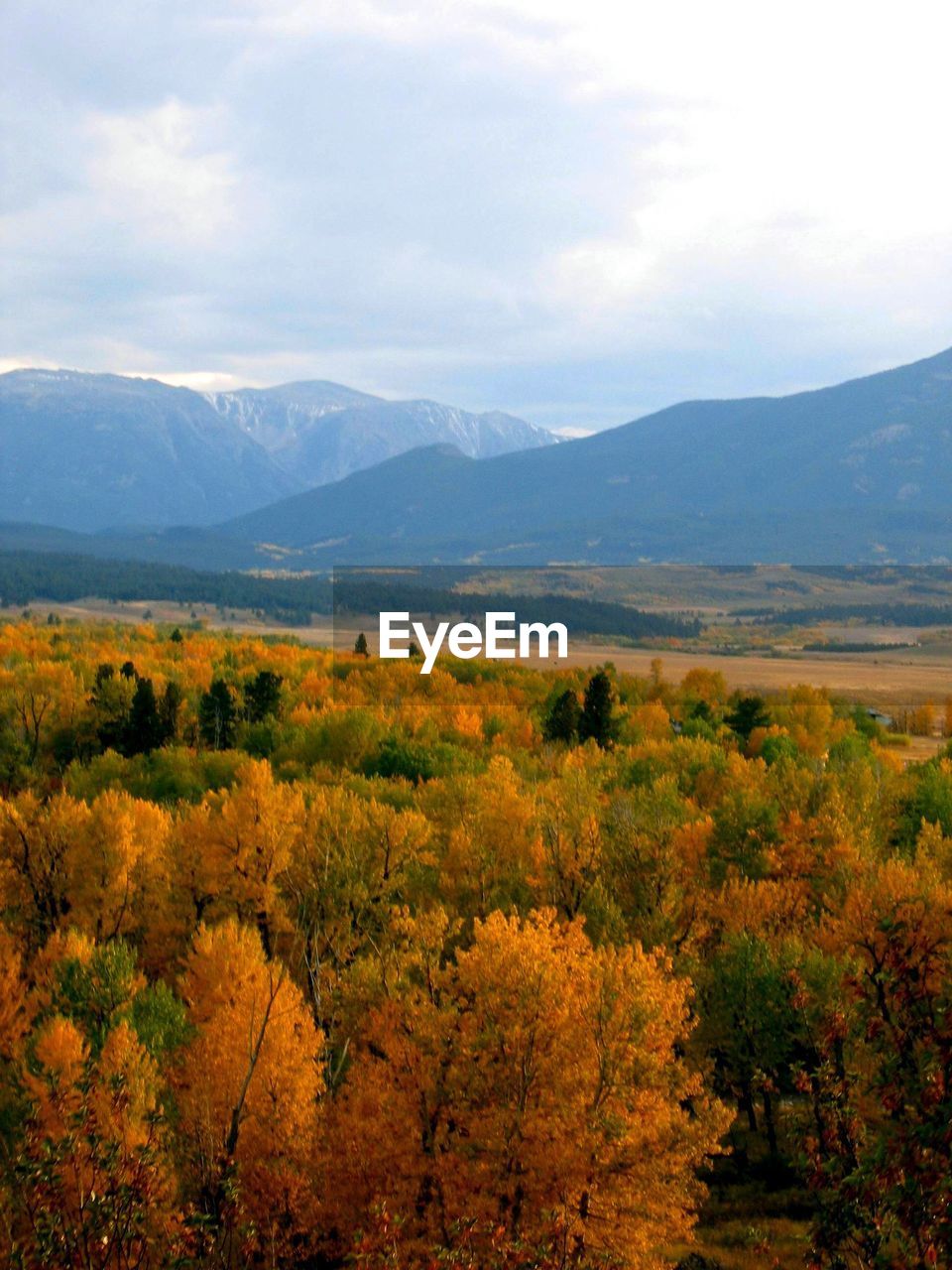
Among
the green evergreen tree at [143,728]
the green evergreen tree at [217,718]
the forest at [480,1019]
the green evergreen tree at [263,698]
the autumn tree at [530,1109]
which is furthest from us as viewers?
the green evergreen tree at [263,698]

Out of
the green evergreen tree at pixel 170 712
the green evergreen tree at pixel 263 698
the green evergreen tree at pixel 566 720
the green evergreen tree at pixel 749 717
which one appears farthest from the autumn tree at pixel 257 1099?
the green evergreen tree at pixel 749 717

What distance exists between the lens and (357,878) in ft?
174

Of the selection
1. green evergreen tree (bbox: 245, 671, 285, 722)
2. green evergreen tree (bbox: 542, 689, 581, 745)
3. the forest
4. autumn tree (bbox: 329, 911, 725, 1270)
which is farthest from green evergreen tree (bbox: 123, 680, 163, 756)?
autumn tree (bbox: 329, 911, 725, 1270)

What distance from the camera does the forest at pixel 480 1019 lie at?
2255cm

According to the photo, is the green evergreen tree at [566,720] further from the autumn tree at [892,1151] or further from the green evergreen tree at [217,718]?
the autumn tree at [892,1151]

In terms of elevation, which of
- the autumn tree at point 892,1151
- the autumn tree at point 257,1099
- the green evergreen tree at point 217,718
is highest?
the autumn tree at point 892,1151

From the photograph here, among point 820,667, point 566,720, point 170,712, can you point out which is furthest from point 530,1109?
point 820,667

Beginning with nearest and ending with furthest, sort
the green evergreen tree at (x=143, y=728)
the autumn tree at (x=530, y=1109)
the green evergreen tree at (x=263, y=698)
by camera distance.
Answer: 1. the autumn tree at (x=530, y=1109)
2. the green evergreen tree at (x=143, y=728)
3. the green evergreen tree at (x=263, y=698)

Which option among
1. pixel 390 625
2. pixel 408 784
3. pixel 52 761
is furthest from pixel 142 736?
pixel 390 625

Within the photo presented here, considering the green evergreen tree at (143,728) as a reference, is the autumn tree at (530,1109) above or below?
below

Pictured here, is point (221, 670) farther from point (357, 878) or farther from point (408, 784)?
point (357, 878)

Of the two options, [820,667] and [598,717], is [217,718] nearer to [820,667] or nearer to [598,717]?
[598,717]

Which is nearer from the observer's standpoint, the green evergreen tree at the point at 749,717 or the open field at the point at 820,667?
the green evergreen tree at the point at 749,717

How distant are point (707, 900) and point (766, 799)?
38.1ft
